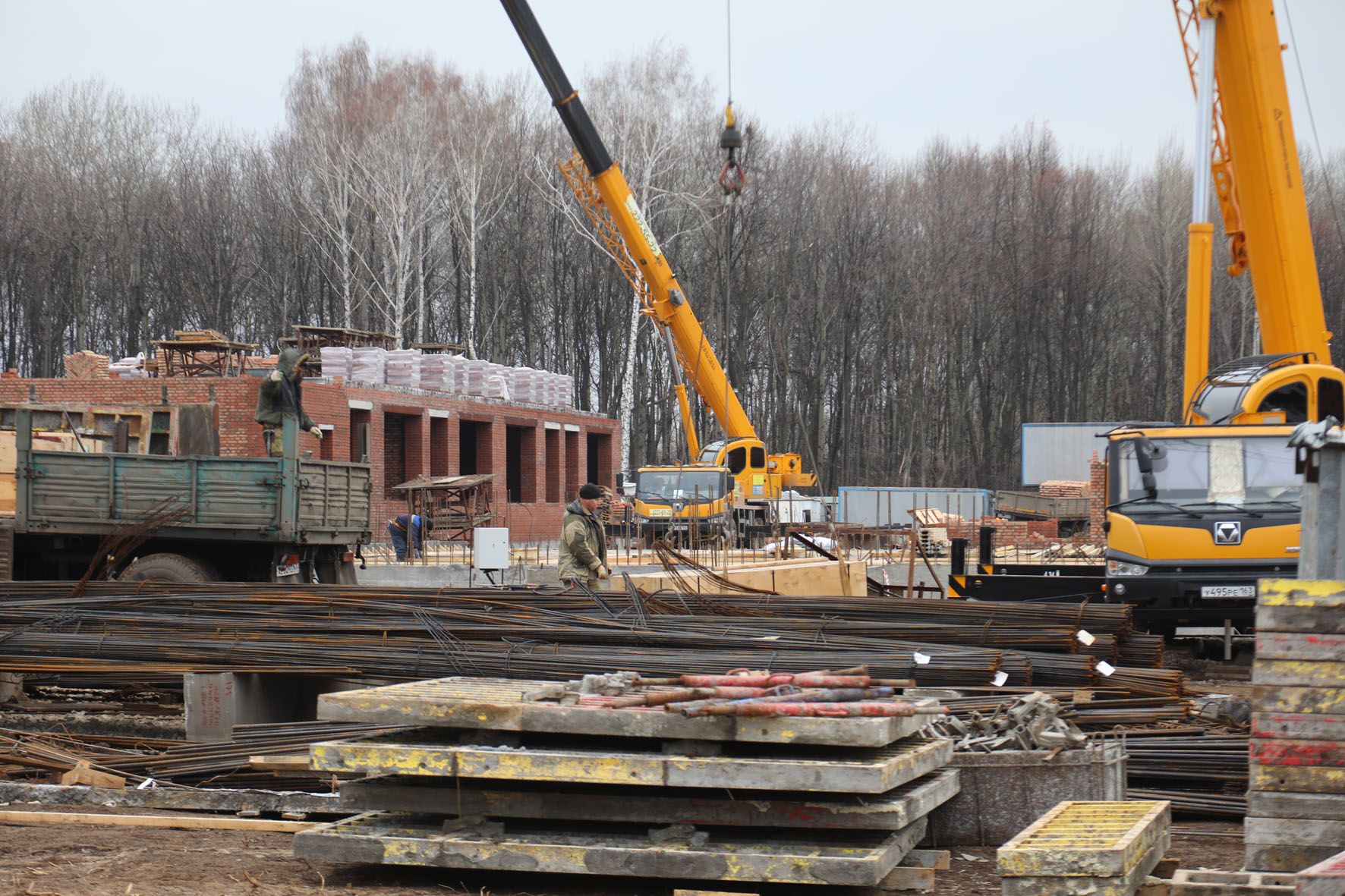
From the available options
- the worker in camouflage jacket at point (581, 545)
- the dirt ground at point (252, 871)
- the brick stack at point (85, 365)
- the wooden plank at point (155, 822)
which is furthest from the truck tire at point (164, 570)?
the brick stack at point (85, 365)

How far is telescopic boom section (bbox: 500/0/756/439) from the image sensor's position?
1873cm

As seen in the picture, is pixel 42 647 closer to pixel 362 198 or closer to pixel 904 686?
pixel 904 686

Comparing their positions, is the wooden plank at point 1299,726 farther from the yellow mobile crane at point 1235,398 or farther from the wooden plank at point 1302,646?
the yellow mobile crane at point 1235,398

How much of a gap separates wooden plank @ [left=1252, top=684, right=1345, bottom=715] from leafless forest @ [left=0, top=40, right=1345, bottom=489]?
44828mm

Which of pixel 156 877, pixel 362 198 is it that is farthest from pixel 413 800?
pixel 362 198

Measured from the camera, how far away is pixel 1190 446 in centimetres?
1170

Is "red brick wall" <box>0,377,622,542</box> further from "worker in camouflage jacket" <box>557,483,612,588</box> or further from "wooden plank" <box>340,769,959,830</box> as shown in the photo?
"wooden plank" <box>340,769,959,830</box>

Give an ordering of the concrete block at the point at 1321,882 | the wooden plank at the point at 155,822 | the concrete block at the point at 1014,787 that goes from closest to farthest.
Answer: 1. the concrete block at the point at 1321,882
2. the concrete block at the point at 1014,787
3. the wooden plank at the point at 155,822

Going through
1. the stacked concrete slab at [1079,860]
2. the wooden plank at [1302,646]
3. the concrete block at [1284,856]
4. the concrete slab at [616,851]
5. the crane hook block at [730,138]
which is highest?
the crane hook block at [730,138]

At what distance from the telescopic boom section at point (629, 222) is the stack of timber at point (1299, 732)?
1425 cm

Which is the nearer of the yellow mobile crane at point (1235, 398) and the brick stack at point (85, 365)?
the yellow mobile crane at point (1235, 398)

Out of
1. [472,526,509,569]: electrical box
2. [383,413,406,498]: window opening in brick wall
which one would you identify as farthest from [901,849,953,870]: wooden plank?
[383,413,406,498]: window opening in brick wall

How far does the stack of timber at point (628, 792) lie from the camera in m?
4.93

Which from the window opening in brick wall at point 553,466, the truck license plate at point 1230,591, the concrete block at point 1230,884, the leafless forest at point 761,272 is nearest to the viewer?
the concrete block at point 1230,884
